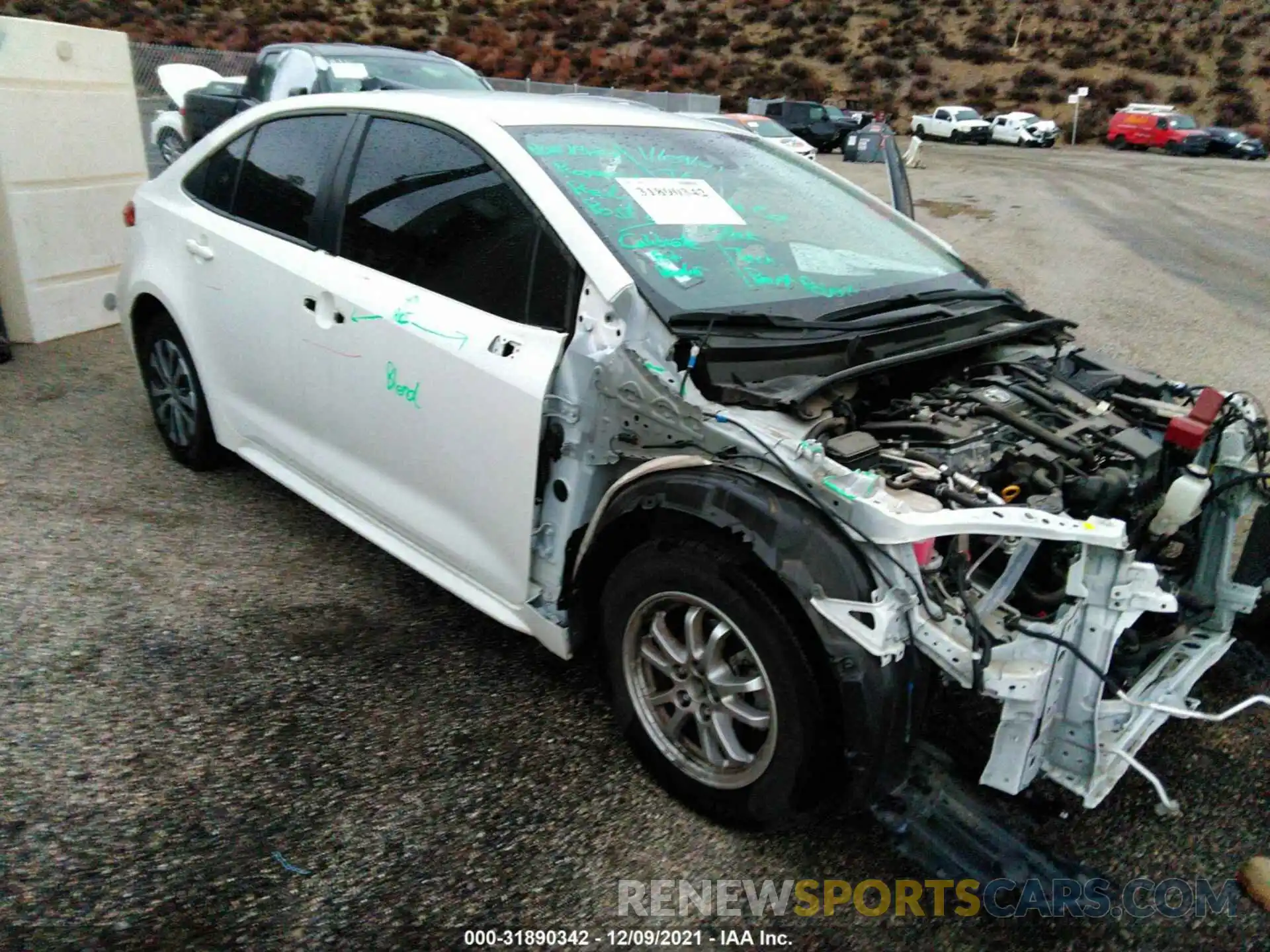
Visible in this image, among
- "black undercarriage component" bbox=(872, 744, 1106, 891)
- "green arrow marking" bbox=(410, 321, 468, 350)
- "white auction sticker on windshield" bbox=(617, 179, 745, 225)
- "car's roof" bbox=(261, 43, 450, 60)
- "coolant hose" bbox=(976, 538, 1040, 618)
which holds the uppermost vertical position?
"white auction sticker on windshield" bbox=(617, 179, 745, 225)

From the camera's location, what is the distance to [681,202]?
9.97 feet

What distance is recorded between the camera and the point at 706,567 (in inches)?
91.7

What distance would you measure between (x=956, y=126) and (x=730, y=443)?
113 ft

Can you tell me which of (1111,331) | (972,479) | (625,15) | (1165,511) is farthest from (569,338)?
(625,15)

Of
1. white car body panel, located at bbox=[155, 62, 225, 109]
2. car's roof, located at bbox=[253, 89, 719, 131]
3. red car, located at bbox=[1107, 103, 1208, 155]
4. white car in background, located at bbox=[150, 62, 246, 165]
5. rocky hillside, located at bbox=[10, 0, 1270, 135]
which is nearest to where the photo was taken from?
car's roof, located at bbox=[253, 89, 719, 131]

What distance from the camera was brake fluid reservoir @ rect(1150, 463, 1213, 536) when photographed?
2592mm

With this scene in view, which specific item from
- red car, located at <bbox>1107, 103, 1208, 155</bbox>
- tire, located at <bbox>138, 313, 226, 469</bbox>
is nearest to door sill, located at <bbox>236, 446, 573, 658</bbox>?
tire, located at <bbox>138, 313, 226, 469</bbox>

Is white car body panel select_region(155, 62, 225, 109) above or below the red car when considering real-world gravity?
above

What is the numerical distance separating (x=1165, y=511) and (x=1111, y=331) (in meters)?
5.44

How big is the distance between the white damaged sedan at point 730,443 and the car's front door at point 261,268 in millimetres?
19

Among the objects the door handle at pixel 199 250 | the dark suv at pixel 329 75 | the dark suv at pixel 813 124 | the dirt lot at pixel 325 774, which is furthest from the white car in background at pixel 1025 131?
the door handle at pixel 199 250

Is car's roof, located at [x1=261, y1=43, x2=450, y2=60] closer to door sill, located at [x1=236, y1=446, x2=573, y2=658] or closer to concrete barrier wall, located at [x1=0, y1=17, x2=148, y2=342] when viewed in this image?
concrete barrier wall, located at [x1=0, y1=17, x2=148, y2=342]

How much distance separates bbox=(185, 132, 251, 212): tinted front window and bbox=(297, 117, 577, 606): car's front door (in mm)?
840

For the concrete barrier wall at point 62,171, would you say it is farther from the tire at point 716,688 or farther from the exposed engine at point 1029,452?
the exposed engine at point 1029,452
